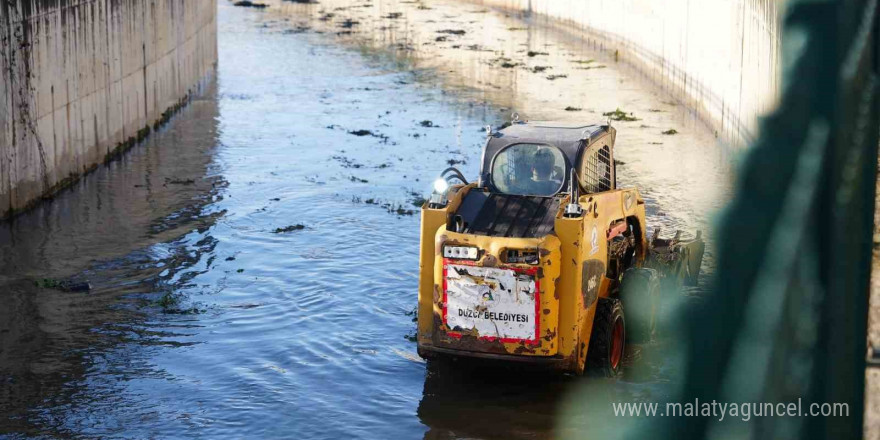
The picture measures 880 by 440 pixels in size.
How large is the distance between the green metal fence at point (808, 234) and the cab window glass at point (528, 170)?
1232 centimetres

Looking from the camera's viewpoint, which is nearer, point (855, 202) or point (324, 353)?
point (855, 202)

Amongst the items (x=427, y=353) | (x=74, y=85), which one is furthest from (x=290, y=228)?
(x=427, y=353)

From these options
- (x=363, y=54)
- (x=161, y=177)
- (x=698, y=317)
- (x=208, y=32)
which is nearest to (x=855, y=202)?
(x=698, y=317)

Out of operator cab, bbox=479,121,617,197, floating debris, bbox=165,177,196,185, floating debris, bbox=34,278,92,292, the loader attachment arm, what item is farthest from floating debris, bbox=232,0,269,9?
operator cab, bbox=479,121,617,197

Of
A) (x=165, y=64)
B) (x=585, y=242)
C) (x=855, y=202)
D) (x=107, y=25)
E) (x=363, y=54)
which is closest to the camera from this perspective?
(x=855, y=202)

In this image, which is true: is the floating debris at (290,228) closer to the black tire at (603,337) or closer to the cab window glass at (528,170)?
the cab window glass at (528,170)

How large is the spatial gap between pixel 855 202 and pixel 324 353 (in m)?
14.5

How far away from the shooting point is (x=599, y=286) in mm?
13281

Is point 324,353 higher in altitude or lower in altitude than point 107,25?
lower

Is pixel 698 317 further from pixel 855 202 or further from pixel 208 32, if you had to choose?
pixel 208 32

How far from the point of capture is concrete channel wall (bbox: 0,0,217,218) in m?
21.5

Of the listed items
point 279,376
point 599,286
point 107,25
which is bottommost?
point 279,376

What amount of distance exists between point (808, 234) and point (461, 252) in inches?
425

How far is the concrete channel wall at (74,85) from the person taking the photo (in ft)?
70.7
